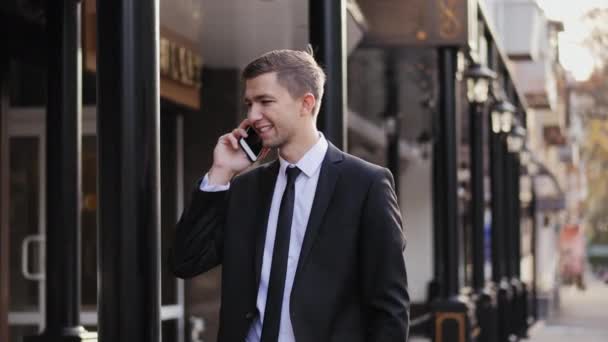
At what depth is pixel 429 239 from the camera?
98.9 ft

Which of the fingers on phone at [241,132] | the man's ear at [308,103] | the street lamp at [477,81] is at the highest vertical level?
the street lamp at [477,81]

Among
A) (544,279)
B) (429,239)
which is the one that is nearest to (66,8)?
(429,239)

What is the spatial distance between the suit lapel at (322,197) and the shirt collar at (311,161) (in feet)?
0.06

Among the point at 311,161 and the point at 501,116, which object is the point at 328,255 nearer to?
the point at 311,161

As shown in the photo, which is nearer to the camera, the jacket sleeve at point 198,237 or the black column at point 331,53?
the jacket sleeve at point 198,237

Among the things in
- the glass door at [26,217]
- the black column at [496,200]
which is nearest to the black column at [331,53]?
the glass door at [26,217]

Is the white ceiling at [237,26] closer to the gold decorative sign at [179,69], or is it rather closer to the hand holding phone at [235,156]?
the gold decorative sign at [179,69]

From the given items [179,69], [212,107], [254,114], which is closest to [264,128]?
[254,114]

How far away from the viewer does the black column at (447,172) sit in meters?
12.6

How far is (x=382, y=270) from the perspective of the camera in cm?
379

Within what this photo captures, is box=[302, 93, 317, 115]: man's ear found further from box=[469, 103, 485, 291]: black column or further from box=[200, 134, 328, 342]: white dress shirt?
box=[469, 103, 485, 291]: black column

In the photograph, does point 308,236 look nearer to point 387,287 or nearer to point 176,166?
point 387,287

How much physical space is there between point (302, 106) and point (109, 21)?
1195 mm

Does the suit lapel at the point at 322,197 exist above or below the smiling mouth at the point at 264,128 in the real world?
below
